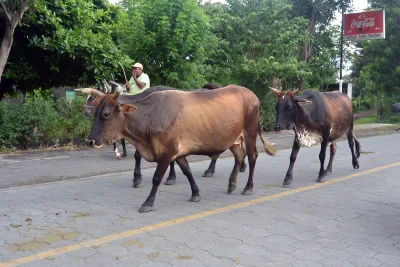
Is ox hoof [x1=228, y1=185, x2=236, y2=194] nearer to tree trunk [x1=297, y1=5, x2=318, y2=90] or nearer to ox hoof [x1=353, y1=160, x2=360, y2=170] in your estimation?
ox hoof [x1=353, y1=160, x2=360, y2=170]

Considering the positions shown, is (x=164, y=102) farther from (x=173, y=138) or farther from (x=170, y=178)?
(x=170, y=178)

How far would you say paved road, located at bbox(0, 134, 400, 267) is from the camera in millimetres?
4609

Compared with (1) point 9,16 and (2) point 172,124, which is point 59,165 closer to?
(1) point 9,16

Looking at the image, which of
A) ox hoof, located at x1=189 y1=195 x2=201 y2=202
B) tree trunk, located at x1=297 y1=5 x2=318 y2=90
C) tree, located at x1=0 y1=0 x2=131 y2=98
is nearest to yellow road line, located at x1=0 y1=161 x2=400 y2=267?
ox hoof, located at x1=189 y1=195 x2=201 y2=202

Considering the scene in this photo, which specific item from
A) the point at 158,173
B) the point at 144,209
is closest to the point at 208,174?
the point at 158,173

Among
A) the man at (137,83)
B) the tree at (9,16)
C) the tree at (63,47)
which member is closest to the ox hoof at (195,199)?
the man at (137,83)

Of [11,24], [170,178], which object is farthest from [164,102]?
[11,24]

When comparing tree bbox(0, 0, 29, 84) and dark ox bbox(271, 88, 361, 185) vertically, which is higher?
tree bbox(0, 0, 29, 84)

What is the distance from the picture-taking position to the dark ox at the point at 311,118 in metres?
8.11

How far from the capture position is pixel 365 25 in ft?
76.5

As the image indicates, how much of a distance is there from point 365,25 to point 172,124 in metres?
20.2

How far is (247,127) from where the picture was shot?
738 cm

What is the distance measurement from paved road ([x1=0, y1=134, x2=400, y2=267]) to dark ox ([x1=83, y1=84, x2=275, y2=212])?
732mm

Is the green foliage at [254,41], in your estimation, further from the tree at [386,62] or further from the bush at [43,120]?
the tree at [386,62]
